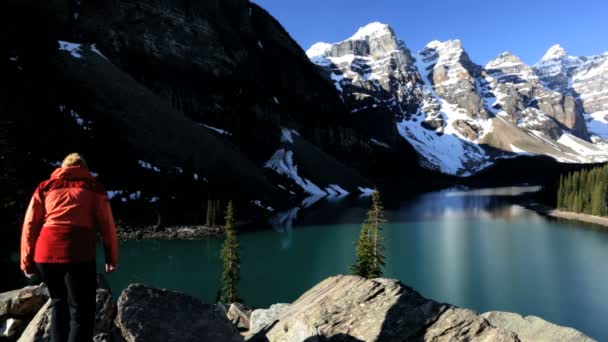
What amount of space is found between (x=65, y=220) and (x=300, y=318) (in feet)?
22.6

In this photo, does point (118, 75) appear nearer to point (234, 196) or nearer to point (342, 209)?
point (234, 196)

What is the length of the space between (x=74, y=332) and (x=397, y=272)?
156 feet

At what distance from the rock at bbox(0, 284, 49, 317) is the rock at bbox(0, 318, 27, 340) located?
6.4 inches

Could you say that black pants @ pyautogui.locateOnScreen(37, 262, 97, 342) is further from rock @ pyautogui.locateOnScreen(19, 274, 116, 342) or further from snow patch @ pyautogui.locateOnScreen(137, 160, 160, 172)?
snow patch @ pyautogui.locateOnScreen(137, 160, 160, 172)

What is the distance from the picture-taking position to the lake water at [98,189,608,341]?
4069 cm

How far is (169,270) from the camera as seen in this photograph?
51562mm

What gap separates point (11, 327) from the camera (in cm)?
935

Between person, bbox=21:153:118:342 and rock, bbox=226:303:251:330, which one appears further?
rock, bbox=226:303:251:330

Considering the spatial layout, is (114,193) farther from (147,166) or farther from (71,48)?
(71,48)

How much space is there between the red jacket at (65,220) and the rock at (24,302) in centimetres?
328

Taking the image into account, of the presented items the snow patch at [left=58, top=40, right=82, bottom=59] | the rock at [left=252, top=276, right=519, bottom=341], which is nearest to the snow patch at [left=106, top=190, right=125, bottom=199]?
the snow patch at [left=58, top=40, right=82, bottom=59]

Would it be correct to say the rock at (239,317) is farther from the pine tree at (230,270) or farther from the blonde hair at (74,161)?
the pine tree at (230,270)

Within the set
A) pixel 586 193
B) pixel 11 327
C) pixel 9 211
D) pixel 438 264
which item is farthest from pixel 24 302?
pixel 586 193

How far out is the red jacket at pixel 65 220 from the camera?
657 cm
